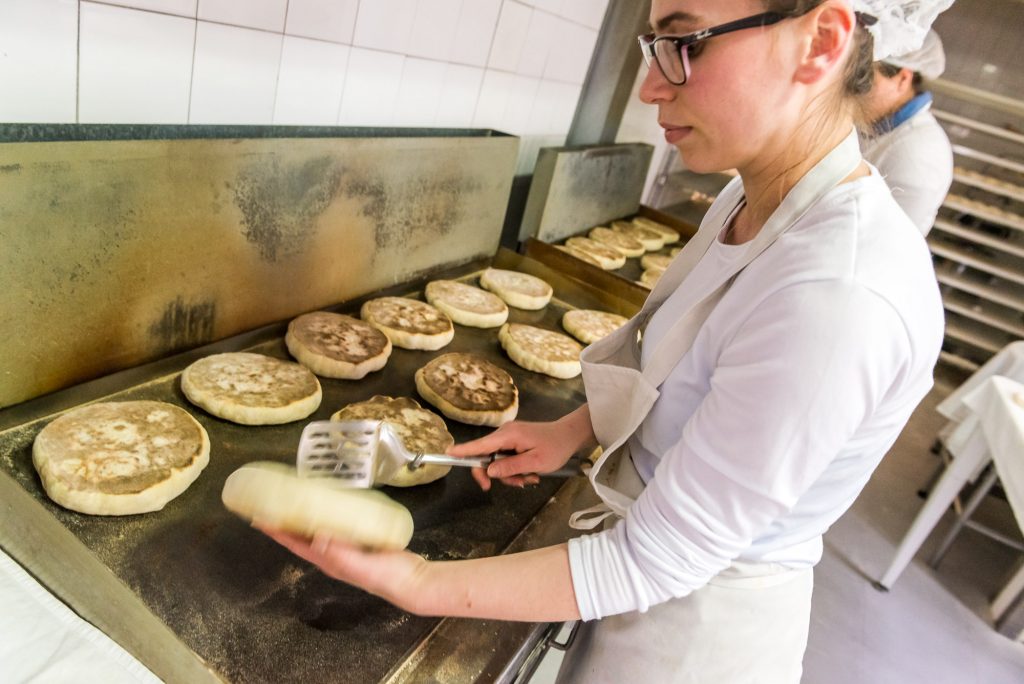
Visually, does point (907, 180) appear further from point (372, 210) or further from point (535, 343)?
point (372, 210)

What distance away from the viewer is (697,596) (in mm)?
1243

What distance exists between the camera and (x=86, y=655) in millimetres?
1132

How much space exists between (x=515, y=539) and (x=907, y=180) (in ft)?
9.67

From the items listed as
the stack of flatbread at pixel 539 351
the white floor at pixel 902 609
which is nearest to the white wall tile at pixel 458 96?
the stack of flatbread at pixel 539 351

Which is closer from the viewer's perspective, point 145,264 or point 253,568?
point 253,568

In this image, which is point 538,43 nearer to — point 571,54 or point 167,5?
point 571,54

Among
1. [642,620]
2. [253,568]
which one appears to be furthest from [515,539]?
[253,568]

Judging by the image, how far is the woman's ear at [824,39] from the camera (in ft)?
2.97

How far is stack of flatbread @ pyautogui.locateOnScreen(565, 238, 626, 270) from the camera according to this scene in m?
3.44

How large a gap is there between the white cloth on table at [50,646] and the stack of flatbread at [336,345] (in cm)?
88

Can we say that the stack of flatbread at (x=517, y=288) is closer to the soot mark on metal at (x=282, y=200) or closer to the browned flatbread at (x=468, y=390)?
the browned flatbread at (x=468, y=390)

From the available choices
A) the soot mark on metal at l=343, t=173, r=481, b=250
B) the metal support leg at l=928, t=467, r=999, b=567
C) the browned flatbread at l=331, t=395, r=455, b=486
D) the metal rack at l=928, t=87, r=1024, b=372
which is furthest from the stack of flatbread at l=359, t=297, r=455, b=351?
the metal rack at l=928, t=87, r=1024, b=372

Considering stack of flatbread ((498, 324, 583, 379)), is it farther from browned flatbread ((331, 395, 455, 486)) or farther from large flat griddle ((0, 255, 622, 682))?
large flat griddle ((0, 255, 622, 682))

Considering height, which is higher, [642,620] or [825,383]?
[825,383]
